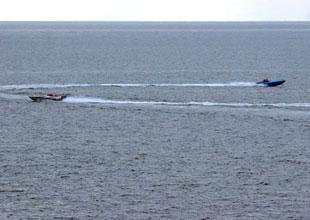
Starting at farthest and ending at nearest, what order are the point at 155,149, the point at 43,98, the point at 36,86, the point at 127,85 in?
the point at 127,85
the point at 36,86
the point at 43,98
the point at 155,149

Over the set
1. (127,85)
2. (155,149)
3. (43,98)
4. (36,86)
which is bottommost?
(155,149)

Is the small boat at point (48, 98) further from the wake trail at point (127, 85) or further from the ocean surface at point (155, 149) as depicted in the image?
the wake trail at point (127, 85)

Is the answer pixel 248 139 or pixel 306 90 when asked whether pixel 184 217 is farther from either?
pixel 306 90

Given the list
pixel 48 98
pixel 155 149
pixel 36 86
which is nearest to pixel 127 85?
pixel 36 86

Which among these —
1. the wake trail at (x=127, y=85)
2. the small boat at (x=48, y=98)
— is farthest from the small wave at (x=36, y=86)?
the small boat at (x=48, y=98)

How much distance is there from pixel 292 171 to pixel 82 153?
135 inches

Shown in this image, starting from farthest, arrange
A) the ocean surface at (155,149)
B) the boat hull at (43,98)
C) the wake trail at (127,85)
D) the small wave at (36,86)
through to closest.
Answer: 1. the wake trail at (127,85)
2. the small wave at (36,86)
3. the boat hull at (43,98)
4. the ocean surface at (155,149)

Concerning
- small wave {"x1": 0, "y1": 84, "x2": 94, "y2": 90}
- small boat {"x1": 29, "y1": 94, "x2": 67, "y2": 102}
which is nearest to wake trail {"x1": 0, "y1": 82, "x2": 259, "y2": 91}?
small wave {"x1": 0, "y1": 84, "x2": 94, "y2": 90}


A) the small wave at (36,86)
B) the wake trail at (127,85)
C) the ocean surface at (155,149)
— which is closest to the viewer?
the ocean surface at (155,149)

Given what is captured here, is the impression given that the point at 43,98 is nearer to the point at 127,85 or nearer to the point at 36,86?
the point at 36,86

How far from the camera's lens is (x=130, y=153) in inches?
582

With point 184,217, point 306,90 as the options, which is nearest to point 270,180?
point 184,217

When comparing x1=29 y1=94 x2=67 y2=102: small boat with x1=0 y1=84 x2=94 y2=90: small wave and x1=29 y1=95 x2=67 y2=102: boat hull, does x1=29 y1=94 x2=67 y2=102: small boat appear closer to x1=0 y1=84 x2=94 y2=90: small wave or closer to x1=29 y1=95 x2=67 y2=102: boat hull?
x1=29 y1=95 x2=67 y2=102: boat hull

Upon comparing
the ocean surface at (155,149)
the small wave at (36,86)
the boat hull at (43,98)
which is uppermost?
the small wave at (36,86)
